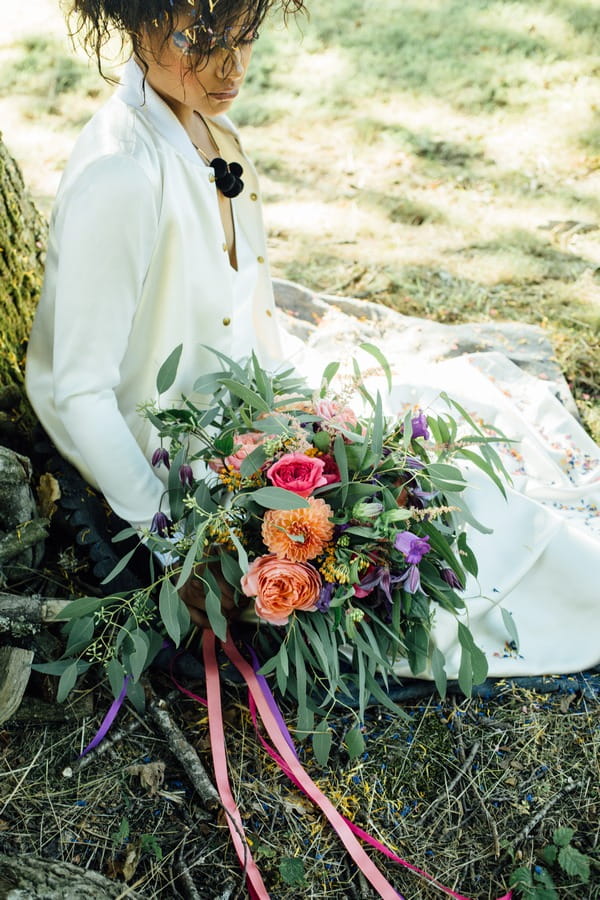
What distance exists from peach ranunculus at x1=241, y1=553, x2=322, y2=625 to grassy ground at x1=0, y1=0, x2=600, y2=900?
0.45 meters

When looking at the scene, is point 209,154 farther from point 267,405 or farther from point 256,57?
point 256,57

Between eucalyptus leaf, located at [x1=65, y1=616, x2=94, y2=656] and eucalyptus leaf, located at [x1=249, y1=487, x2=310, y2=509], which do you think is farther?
eucalyptus leaf, located at [x1=65, y1=616, x2=94, y2=656]

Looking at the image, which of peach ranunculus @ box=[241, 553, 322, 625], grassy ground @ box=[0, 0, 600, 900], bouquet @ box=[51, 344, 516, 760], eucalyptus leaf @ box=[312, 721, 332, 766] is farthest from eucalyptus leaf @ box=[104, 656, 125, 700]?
eucalyptus leaf @ box=[312, 721, 332, 766]

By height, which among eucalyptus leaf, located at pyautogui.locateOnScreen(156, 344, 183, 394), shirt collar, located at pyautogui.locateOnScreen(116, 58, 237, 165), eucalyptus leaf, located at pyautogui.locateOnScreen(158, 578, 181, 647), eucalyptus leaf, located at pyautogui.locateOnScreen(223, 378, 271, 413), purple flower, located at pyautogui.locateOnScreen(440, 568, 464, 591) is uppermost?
shirt collar, located at pyautogui.locateOnScreen(116, 58, 237, 165)

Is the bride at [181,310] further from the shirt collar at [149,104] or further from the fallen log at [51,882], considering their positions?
the fallen log at [51,882]

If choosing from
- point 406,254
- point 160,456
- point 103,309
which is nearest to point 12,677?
point 160,456

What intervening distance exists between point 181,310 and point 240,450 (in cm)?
36

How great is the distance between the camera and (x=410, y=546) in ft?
5.16

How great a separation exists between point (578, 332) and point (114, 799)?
263cm

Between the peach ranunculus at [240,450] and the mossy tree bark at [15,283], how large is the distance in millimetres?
650

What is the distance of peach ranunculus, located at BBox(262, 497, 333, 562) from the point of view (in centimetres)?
156

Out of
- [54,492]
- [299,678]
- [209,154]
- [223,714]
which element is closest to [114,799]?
[223,714]

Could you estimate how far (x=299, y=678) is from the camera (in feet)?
5.55

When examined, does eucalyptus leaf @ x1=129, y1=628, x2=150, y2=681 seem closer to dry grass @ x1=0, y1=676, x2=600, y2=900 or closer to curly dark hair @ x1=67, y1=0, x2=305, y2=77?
dry grass @ x1=0, y1=676, x2=600, y2=900
